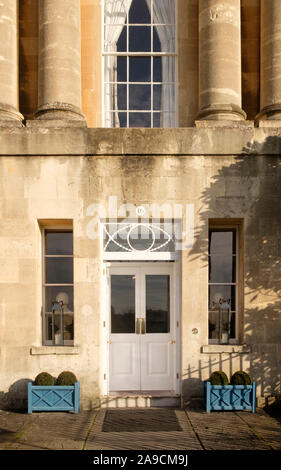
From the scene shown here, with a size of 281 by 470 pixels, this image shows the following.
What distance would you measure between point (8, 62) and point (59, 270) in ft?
14.7

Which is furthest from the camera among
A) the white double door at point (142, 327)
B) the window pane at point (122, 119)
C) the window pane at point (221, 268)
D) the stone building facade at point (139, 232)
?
the window pane at point (122, 119)

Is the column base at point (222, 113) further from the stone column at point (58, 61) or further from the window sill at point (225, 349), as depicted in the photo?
the window sill at point (225, 349)

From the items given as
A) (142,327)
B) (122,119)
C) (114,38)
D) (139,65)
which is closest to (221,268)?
(142,327)

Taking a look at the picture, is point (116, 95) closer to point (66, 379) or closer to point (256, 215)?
point (256, 215)

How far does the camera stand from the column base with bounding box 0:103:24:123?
875cm


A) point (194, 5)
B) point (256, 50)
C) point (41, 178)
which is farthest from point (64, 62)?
point (256, 50)

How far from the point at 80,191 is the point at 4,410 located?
173 inches

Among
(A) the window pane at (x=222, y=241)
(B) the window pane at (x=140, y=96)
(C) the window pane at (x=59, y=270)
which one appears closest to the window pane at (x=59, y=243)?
(C) the window pane at (x=59, y=270)

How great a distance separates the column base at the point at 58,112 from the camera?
345 inches

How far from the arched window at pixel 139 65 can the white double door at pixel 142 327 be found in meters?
3.51

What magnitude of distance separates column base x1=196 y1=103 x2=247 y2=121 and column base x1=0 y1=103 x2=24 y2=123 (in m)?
3.86

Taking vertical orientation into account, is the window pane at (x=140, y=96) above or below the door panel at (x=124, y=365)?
above

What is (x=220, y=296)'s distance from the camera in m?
8.98

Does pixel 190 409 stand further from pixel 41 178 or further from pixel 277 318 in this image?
pixel 41 178
